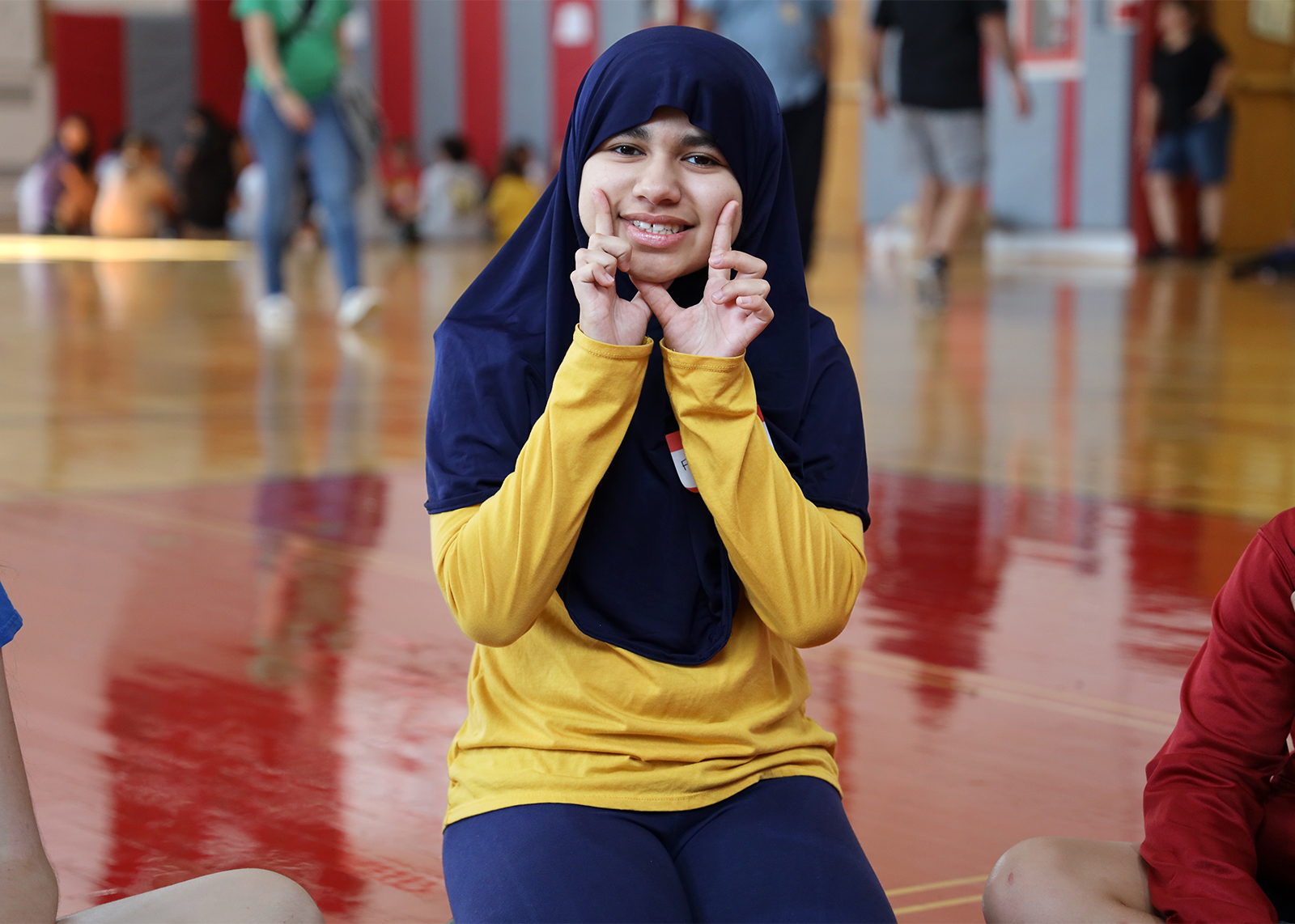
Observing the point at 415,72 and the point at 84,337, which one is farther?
the point at 415,72

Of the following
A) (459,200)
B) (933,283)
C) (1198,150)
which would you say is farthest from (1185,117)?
(459,200)

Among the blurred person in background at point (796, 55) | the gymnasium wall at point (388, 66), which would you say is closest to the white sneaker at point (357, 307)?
the blurred person in background at point (796, 55)

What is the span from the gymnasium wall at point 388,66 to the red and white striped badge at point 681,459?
51.5 ft

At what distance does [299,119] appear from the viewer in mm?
5895

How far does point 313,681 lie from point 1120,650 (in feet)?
3.40

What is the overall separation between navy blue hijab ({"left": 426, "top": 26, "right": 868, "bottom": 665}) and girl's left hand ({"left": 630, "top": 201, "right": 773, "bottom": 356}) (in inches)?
2.0

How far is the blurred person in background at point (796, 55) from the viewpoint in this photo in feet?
18.9

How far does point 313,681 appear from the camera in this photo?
2021mm

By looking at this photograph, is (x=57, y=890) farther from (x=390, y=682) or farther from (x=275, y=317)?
(x=275, y=317)

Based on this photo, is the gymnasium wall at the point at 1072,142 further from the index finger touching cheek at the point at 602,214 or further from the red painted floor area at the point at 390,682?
the index finger touching cheek at the point at 602,214

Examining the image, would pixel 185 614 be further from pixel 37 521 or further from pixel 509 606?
pixel 509 606

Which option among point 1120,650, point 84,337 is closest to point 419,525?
point 1120,650

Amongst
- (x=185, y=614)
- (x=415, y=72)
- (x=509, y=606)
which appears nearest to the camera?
(x=509, y=606)

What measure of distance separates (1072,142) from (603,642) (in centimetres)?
1155
